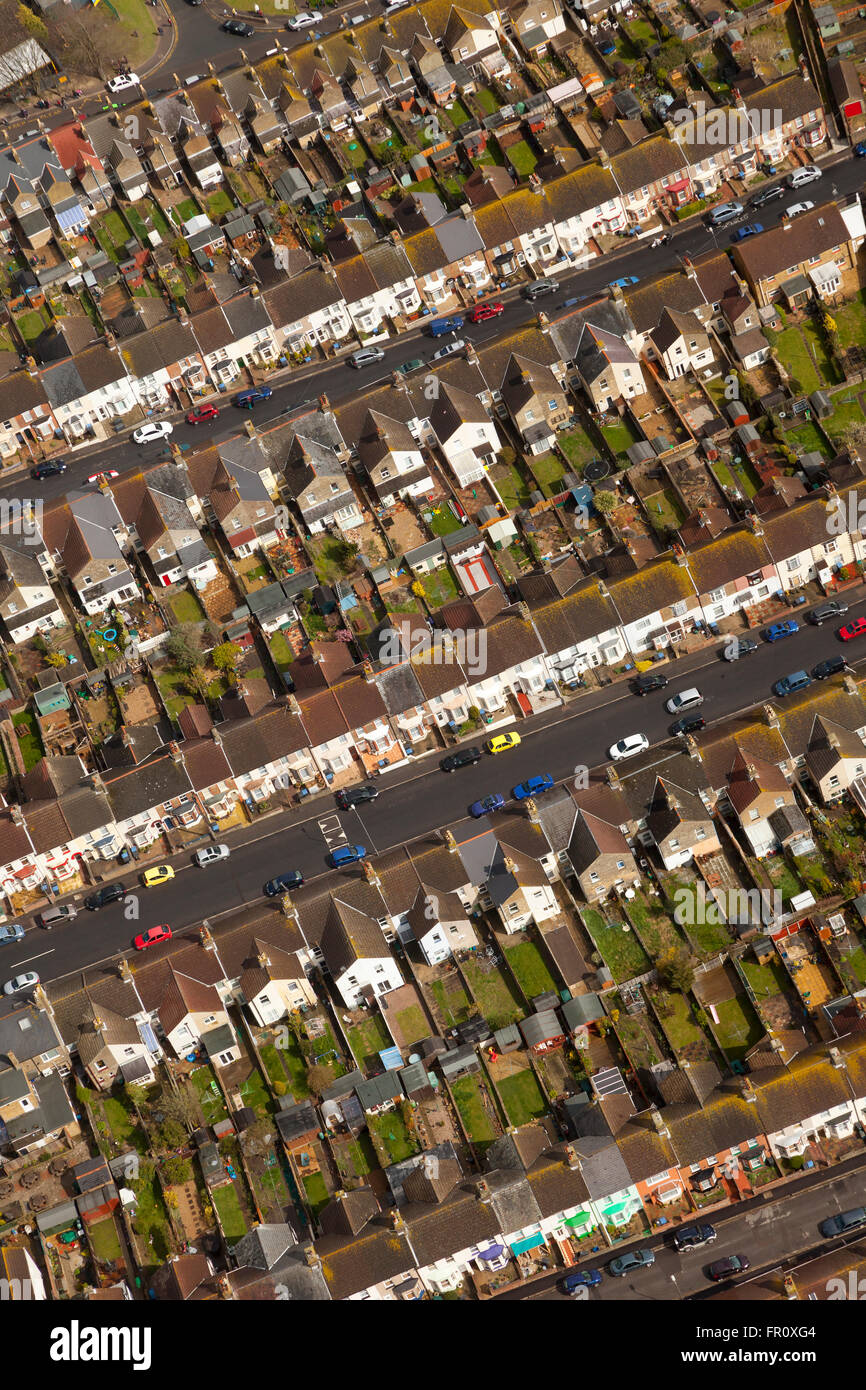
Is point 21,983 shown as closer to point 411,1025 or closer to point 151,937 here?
point 151,937

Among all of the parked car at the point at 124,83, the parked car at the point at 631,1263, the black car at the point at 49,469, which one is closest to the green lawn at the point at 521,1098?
the parked car at the point at 631,1263

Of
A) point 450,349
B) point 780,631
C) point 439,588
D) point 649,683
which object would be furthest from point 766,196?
point 649,683

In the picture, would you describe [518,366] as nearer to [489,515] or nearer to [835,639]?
[489,515]

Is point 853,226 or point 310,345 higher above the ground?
point 310,345

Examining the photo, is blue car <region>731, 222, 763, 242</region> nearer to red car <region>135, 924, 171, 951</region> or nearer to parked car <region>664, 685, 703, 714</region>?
parked car <region>664, 685, 703, 714</region>

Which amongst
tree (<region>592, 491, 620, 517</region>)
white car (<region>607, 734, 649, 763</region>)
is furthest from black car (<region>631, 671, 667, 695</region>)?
tree (<region>592, 491, 620, 517</region>)

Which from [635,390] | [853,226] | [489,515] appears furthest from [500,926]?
[853,226]

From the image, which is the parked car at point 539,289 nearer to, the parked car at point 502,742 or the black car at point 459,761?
the parked car at point 502,742
